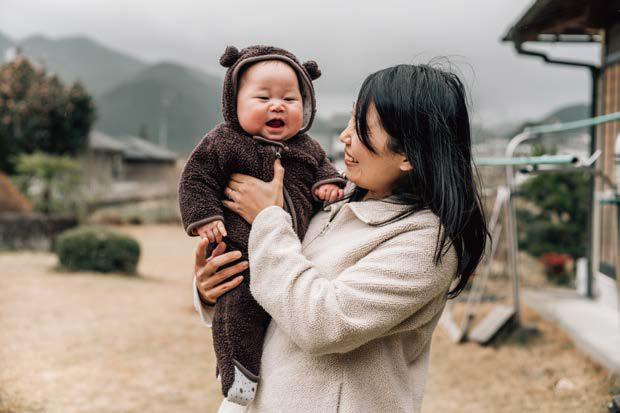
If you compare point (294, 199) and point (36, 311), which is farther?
point (36, 311)

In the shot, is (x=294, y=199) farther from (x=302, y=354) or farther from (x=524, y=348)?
(x=524, y=348)

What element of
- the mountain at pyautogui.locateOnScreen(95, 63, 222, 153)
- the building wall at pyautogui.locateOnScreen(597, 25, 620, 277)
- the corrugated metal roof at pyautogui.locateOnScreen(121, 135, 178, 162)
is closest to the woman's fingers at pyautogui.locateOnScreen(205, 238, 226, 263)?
the building wall at pyautogui.locateOnScreen(597, 25, 620, 277)

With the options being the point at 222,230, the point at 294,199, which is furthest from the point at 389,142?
the point at 222,230

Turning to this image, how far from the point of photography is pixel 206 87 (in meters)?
77.8

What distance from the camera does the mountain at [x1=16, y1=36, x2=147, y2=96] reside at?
107 m

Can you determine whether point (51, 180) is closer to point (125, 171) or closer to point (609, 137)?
point (609, 137)

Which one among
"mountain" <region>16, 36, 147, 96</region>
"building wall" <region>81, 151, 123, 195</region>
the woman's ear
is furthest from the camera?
"mountain" <region>16, 36, 147, 96</region>

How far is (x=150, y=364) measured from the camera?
18.5 ft

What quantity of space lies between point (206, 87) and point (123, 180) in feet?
165

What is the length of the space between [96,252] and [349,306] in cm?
902

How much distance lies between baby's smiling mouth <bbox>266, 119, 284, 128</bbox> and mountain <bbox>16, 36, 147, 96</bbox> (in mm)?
105151

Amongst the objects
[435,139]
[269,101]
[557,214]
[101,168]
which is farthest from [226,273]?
Result: [101,168]

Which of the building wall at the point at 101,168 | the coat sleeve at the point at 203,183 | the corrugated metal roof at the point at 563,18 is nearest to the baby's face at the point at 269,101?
the coat sleeve at the point at 203,183

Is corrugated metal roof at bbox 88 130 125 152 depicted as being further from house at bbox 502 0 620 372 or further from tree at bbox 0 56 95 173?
house at bbox 502 0 620 372
